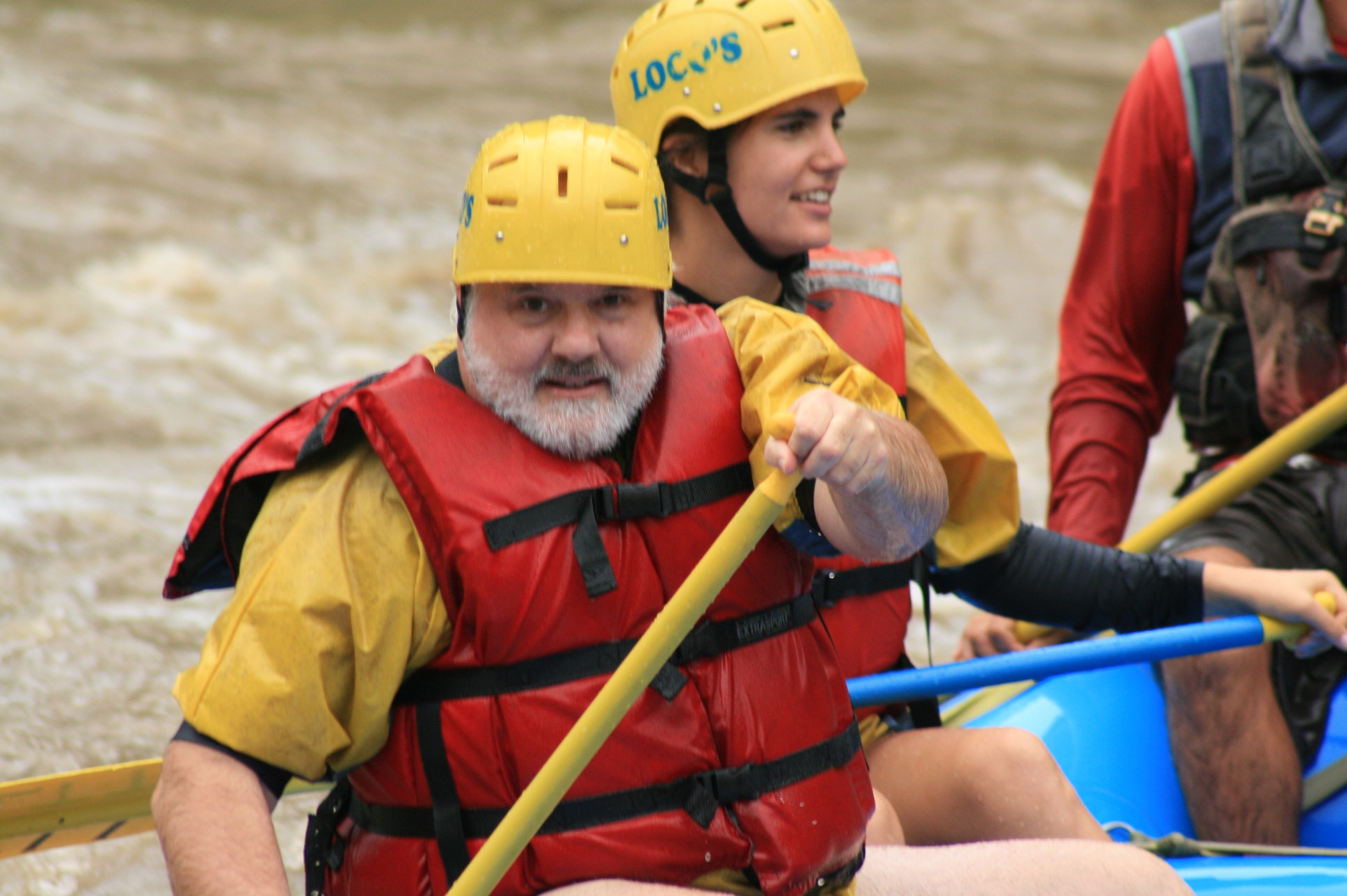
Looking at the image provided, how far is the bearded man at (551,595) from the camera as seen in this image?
1.64 meters

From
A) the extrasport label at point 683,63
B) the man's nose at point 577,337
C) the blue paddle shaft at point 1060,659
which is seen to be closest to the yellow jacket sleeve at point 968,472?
the blue paddle shaft at point 1060,659

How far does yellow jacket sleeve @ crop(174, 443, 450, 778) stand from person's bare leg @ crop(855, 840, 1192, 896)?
0.61 meters

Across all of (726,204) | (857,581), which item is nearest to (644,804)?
Result: (857,581)

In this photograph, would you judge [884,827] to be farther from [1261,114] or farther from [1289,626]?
[1261,114]

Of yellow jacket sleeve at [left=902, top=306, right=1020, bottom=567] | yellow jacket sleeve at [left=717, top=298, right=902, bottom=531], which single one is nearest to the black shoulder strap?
yellow jacket sleeve at [left=717, top=298, right=902, bottom=531]

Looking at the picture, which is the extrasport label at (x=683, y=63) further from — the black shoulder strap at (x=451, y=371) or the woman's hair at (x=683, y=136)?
the black shoulder strap at (x=451, y=371)

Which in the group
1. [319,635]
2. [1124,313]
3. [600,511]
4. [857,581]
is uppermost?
[1124,313]

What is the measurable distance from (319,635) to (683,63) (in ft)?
4.19

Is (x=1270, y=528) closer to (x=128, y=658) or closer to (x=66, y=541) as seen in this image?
(x=128, y=658)

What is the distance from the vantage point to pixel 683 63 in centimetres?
251

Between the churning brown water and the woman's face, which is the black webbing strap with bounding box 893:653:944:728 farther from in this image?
the churning brown water

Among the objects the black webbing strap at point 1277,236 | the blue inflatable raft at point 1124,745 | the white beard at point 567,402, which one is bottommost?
the blue inflatable raft at point 1124,745

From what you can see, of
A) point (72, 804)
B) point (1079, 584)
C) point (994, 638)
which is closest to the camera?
point (72, 804)

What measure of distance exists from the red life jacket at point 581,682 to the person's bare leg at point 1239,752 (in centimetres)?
104
